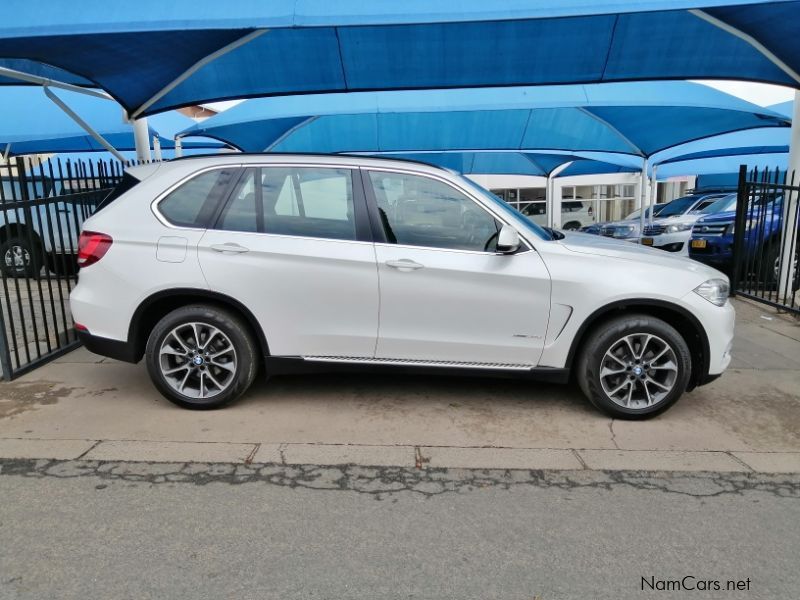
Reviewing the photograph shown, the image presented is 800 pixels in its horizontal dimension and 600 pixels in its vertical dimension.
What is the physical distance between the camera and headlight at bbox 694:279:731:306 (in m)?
4.21

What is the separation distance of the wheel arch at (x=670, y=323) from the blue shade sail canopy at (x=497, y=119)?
669cm

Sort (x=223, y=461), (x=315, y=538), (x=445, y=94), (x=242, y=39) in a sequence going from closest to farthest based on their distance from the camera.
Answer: (x=315, y=538), (x=223, y=461), (x=242, y=39), (x=445, y=94)

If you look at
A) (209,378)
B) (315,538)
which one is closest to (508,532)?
(315,538)

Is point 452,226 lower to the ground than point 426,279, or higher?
higher

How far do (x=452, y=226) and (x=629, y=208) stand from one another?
3133 cm

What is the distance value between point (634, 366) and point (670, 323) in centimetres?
50

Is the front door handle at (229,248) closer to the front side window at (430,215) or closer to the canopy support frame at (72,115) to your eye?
the front side window at (430,215)

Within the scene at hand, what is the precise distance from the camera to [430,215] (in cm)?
434

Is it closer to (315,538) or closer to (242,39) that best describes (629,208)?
(242,39)

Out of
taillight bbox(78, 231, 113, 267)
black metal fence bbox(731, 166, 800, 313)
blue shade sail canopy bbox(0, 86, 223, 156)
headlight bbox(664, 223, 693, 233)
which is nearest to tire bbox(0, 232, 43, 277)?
taillight bbox(78, 231, 113, 267)

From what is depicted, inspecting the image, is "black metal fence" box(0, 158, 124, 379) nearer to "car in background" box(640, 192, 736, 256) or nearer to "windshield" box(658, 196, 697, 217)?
"car in background" box(640, 192, 736, 256)

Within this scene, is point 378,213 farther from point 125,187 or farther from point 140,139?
point 140,139

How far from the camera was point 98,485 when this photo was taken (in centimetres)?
344

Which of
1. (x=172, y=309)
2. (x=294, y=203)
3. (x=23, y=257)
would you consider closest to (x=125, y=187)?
(x=172, y=309)
